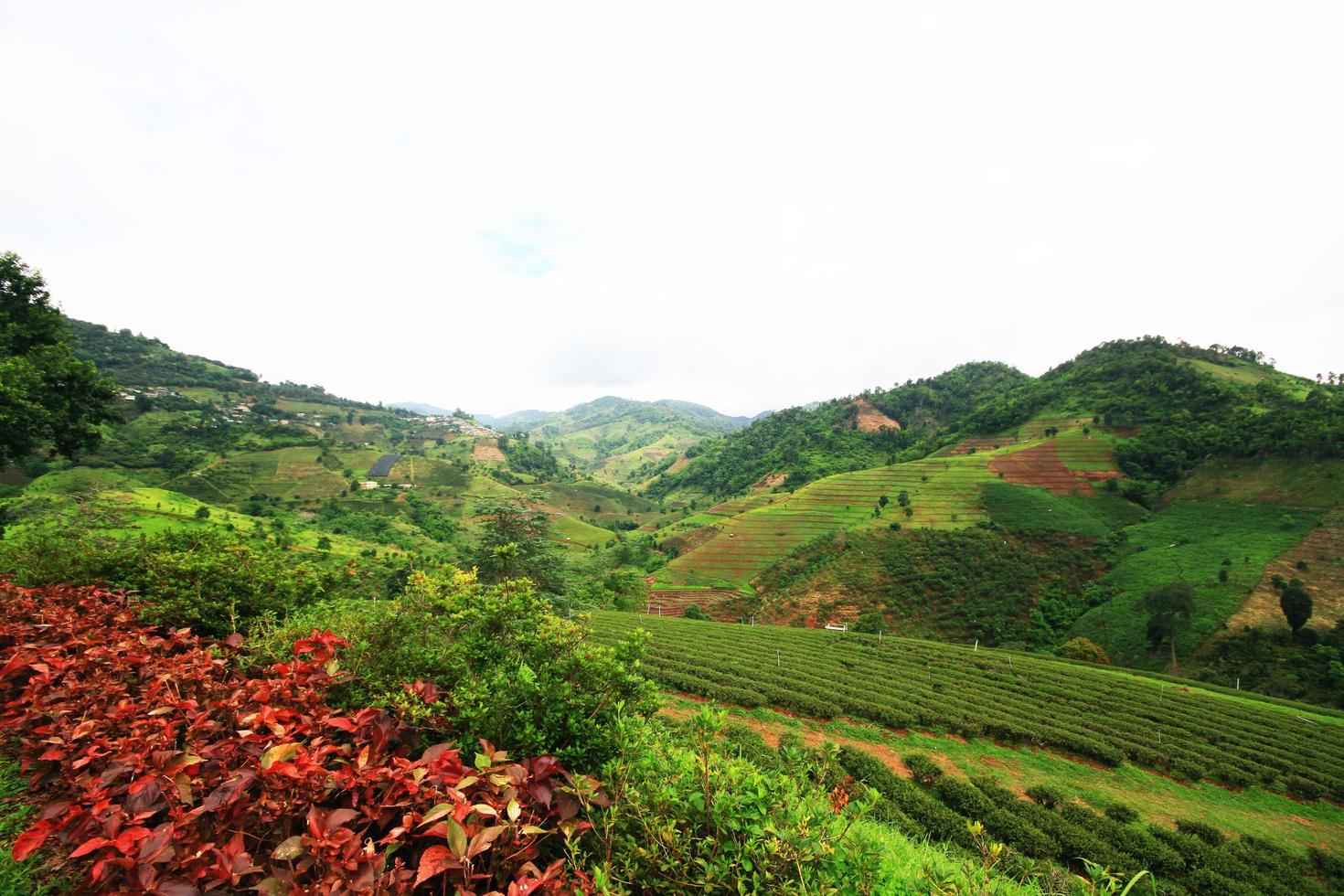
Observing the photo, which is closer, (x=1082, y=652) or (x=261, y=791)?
(x=261, y=791)

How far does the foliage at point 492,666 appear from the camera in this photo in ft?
9.60

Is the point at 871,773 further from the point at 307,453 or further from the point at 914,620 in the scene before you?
the point at 307,453

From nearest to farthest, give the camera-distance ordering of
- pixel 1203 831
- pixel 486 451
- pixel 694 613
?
1. pixel 1203 831
2. pixel 694 613
3. pixel 486 451

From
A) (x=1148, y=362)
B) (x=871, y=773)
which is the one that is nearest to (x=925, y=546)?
(x=871, y=773)

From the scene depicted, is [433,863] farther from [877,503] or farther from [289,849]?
[877,503]

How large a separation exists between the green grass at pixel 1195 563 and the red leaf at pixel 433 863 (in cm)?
5163

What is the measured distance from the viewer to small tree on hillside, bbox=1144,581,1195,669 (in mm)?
34312

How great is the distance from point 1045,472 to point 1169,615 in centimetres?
3113

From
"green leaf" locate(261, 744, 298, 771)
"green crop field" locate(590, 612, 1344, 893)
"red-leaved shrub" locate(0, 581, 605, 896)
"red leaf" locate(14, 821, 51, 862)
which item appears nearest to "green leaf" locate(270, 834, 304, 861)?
"red-leaved shrub" locate(0, 581, 605, 896)

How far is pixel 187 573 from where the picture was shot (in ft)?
16.5

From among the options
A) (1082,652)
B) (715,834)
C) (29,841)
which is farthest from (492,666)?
(1082,652)

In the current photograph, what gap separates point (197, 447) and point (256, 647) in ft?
343

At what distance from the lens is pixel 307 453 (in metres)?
86.5

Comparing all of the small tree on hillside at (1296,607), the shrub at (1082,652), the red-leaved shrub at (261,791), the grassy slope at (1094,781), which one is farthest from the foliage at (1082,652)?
the red-leaved shrub at (261,791)
